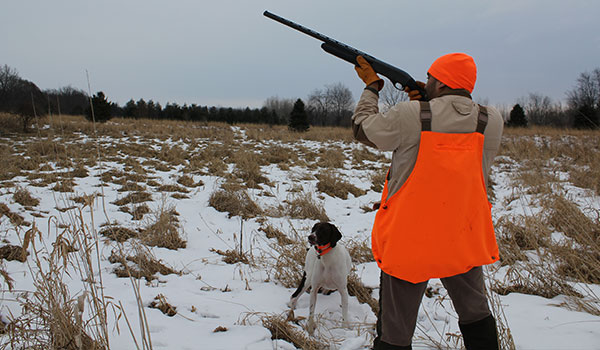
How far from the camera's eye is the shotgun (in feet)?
7.12

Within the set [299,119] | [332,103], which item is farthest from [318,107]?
[299,119]

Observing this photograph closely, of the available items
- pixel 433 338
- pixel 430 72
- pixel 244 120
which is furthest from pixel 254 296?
pixel 244 120

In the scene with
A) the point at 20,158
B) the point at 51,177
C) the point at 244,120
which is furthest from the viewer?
the point at 244,120

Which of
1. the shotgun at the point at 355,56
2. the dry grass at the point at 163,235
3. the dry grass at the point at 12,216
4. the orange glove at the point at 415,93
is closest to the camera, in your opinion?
the orange glove at the point at 415,93

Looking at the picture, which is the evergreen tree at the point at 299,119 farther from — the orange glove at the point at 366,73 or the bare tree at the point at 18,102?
the orange glove at the point at 366,73

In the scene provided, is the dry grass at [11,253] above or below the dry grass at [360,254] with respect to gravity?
above

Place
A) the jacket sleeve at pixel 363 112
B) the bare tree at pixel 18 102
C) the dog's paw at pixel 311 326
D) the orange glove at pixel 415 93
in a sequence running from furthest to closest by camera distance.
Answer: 1. the bare tree at pixel 18 102
2. the dog's paw at pixel 311 326
3. the orange glove at pixel 415 93
4. the jacket sleeve at pixel 363 112

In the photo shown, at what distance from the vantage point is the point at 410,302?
1.49 m

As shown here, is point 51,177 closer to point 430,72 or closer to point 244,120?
point 430,72

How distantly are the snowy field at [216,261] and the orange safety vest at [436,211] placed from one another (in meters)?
0.72

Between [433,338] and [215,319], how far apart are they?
1.69m

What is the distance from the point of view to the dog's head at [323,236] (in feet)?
8.35

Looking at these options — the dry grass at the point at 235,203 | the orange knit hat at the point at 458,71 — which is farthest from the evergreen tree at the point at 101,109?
the orange knit hat at the point at 458,71

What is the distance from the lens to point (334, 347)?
2.12 m
